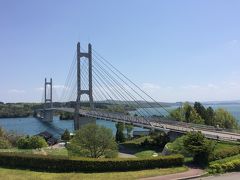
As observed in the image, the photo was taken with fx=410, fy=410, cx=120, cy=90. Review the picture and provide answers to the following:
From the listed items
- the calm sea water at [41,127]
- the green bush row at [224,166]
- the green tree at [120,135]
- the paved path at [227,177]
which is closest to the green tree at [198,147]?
the green bush row at [224,166]

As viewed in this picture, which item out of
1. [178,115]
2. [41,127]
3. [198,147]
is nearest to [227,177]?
[198,147]

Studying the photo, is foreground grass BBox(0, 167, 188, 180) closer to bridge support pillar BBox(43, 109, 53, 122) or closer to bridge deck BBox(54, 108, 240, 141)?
bridge deck BBox(54, 108, 240, 141)

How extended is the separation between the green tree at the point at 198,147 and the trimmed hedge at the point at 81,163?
157cm

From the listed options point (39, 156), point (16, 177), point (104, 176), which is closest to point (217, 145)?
point (104, 176)

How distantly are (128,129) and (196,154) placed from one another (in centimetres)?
4236

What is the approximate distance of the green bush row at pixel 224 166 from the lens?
29300 mm

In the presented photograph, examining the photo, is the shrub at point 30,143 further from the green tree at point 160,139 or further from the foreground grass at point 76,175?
the foreground grass at point 76,175

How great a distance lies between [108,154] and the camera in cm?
3331

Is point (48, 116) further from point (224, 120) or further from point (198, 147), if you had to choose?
point (198, 147)

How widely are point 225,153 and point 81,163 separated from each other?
11590 millimetres

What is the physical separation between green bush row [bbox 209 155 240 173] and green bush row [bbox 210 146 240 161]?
1.14m

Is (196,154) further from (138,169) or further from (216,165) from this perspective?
(138,169)

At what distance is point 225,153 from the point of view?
105 feet

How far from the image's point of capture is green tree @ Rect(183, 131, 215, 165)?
31.5 metres
